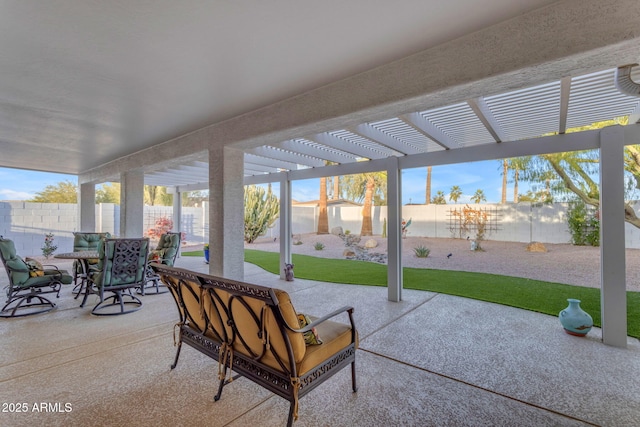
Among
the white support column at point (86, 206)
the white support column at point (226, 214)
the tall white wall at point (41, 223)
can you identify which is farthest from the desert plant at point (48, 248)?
the white support column at point (226, 214)

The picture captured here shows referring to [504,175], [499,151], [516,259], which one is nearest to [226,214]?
[499,151]

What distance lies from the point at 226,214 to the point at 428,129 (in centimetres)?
318

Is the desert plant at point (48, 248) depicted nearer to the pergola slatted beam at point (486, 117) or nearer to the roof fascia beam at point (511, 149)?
the roof fascia beam at point (511, 149)

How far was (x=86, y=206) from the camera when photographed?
9188 mm

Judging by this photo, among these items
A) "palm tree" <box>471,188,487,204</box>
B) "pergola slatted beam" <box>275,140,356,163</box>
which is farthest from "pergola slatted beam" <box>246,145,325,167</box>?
"palm tree" <box>471,188,487,204</box>

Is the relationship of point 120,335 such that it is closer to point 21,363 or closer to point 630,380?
point 21,363

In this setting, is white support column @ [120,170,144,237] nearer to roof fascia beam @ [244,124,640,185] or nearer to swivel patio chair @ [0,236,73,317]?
swivel patio chair @ [0,236,73,317]

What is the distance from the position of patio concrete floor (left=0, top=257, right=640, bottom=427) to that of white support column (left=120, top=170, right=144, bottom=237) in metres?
3.31

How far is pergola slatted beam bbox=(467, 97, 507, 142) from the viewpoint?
3.09 m

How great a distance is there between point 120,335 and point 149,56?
326 cm

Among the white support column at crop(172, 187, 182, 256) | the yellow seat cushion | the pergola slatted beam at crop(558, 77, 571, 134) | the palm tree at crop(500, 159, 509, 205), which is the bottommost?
the yellow seat cushion

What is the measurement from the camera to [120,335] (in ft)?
11.7

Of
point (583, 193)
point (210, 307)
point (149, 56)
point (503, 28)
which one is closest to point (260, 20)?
point (149, 56)

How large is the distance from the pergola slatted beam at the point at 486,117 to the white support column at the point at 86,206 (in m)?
10.7
